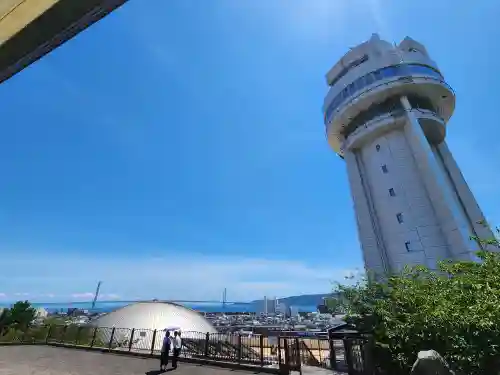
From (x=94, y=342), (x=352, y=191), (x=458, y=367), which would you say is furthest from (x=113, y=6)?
(x=352, y=191)

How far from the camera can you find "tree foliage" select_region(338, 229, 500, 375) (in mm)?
9156

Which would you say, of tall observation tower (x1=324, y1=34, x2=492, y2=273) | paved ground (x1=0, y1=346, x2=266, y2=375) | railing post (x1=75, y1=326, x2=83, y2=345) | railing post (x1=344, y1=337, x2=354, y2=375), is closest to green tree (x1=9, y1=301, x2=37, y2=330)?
railing post (x1=75, y1=326, x2=83, y2=345)

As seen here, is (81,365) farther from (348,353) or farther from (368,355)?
(368,355)

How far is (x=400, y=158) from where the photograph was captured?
3472 cm

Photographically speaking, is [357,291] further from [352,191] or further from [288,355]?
[352,191]

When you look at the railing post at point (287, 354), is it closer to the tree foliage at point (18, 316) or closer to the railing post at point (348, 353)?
the railing post at point (348, 353)

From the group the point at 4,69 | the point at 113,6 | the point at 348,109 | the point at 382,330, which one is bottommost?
the point at 382,330

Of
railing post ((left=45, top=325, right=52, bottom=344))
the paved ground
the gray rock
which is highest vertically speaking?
railing post ((left=45, top=325, right=52, bottom=344))

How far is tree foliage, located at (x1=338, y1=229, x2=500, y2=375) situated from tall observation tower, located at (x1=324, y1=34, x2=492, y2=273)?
18547 mm

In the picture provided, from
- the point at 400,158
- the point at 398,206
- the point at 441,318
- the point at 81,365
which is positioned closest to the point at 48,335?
the point at 81,365

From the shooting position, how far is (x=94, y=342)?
20344 mm

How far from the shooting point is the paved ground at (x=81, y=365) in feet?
39.9

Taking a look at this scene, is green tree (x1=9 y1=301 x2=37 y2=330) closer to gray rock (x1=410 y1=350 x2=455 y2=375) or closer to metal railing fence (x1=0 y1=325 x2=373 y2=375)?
metal railing fence (x1=0 y1=325 x2=373 y2=375)

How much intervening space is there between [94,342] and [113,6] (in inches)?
975
